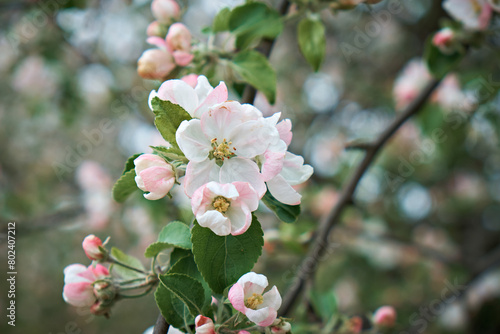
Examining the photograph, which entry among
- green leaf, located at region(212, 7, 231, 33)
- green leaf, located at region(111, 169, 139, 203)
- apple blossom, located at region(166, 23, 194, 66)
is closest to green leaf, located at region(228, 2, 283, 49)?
green leaf, located at region(212, 7, 231, 33)

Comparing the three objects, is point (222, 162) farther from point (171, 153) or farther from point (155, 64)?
point (155, 64)

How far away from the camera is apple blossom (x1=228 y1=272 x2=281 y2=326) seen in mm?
665

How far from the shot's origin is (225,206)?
64 cm

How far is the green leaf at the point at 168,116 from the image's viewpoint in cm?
67

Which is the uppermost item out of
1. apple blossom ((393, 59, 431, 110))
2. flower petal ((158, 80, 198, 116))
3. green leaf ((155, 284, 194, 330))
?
flower petal ((158, 80, 198, 116))

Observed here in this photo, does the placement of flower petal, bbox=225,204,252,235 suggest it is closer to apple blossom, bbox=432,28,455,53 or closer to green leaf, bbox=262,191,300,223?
green leaf, bbox=262,191,300,223

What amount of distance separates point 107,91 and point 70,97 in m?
0.39

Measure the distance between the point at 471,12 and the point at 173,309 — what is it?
1220mm

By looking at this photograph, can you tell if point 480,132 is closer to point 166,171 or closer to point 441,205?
point 441,205

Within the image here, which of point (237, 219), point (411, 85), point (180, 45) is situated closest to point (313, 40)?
point (180, 45)

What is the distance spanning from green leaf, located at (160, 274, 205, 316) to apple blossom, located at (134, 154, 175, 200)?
138 millimetres

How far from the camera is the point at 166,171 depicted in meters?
0.67

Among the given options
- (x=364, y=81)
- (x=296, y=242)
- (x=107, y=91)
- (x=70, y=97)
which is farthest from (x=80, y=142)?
(x=296, y=242)

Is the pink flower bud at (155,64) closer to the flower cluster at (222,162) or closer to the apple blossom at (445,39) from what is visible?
the flower cluster at (222,162)
